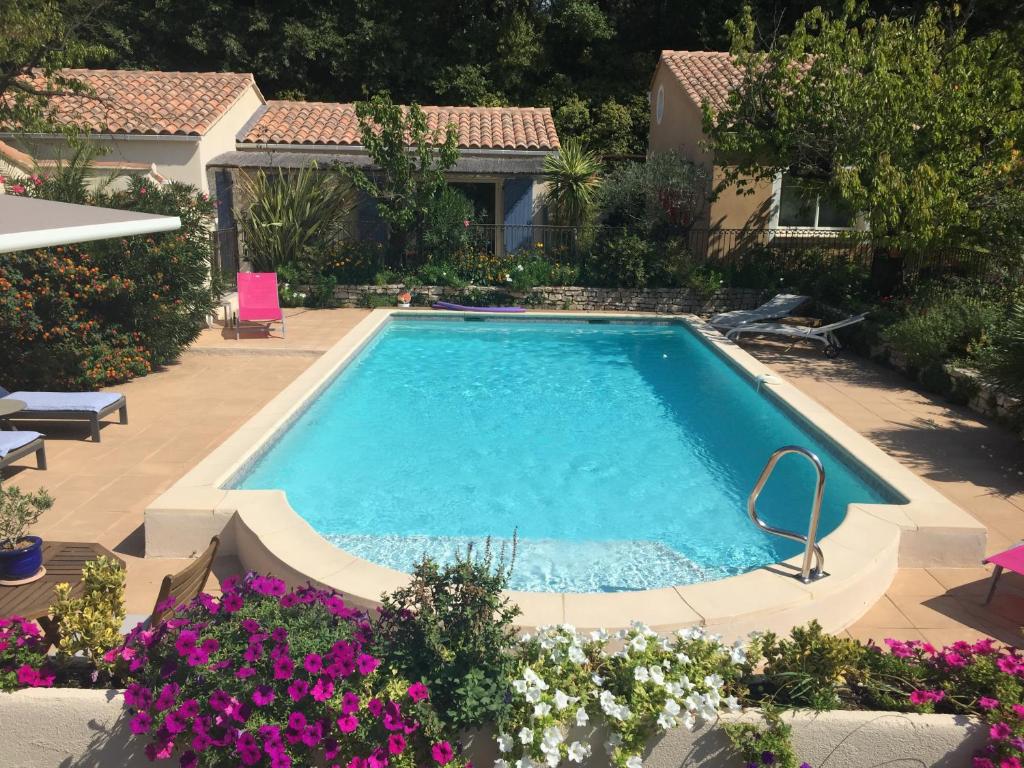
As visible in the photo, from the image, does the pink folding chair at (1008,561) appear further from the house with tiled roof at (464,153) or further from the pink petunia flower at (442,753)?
the house with tiled roof at (464,153)

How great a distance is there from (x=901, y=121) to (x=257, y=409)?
10250 millimetres

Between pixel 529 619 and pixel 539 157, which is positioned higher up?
pixel 539 157

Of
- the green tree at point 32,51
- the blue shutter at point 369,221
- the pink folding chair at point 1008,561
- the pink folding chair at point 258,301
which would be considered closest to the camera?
the pink folding chair at point 1008,561

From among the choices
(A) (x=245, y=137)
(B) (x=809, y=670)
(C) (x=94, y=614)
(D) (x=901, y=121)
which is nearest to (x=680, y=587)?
(B) (x=809, y=670)

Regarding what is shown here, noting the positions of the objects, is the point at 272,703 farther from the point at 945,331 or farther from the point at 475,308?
the point at 475,308

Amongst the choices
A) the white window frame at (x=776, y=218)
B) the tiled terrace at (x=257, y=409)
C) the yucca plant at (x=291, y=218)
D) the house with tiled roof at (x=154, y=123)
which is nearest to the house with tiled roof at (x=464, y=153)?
the house with tiled roof at (x=154, y=123)

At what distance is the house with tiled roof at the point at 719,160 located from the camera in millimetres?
18078

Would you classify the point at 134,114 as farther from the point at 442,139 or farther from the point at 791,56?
the point at 791,56

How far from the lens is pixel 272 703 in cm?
319

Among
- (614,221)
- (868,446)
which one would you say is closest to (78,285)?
(868,446)

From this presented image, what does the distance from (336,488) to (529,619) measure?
151 inches

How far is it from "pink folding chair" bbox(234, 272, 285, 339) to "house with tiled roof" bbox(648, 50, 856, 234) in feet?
27.8

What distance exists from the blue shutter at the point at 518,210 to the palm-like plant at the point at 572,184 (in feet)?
2.86

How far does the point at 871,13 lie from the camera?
24703 millimetres
